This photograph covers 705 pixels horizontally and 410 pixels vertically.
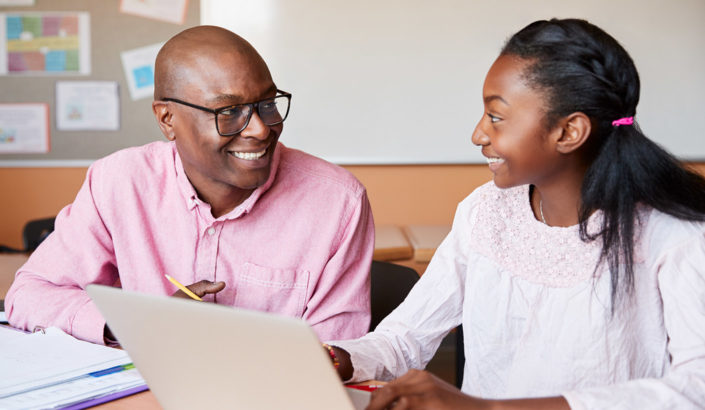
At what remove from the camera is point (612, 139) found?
3.85 ft

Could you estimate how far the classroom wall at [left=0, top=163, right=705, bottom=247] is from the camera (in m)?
3.65

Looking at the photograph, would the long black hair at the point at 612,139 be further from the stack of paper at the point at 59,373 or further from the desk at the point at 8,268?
the desk at the point at 8,268

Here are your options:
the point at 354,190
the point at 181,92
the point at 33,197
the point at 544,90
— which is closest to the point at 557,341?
the point at 544,90

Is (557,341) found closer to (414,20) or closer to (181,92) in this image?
(181,92)

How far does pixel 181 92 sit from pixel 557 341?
2.88 ft

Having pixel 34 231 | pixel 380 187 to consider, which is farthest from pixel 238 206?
pixel 380 187

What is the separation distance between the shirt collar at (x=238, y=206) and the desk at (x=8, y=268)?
63cm

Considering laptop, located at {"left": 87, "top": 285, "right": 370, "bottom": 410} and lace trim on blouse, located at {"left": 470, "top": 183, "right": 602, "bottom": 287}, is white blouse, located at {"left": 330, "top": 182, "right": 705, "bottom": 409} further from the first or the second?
laptop, located at {"left": 87, "top": 285, "right": 370, "bottom": 410}

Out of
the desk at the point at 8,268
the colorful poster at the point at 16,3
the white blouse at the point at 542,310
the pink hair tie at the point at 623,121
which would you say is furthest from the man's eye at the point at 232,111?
the colorful poster at the point at 16,3

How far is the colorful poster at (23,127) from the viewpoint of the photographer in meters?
3.59

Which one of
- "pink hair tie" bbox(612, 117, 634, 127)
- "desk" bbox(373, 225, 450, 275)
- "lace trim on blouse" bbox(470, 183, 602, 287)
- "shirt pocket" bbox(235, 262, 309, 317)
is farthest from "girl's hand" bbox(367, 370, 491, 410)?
"desk" bbox(373, 225, 450, 275)

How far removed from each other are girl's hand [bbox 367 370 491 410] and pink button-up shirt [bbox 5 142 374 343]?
56 centimetres

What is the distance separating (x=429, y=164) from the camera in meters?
3.65

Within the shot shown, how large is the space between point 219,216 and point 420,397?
807mm
